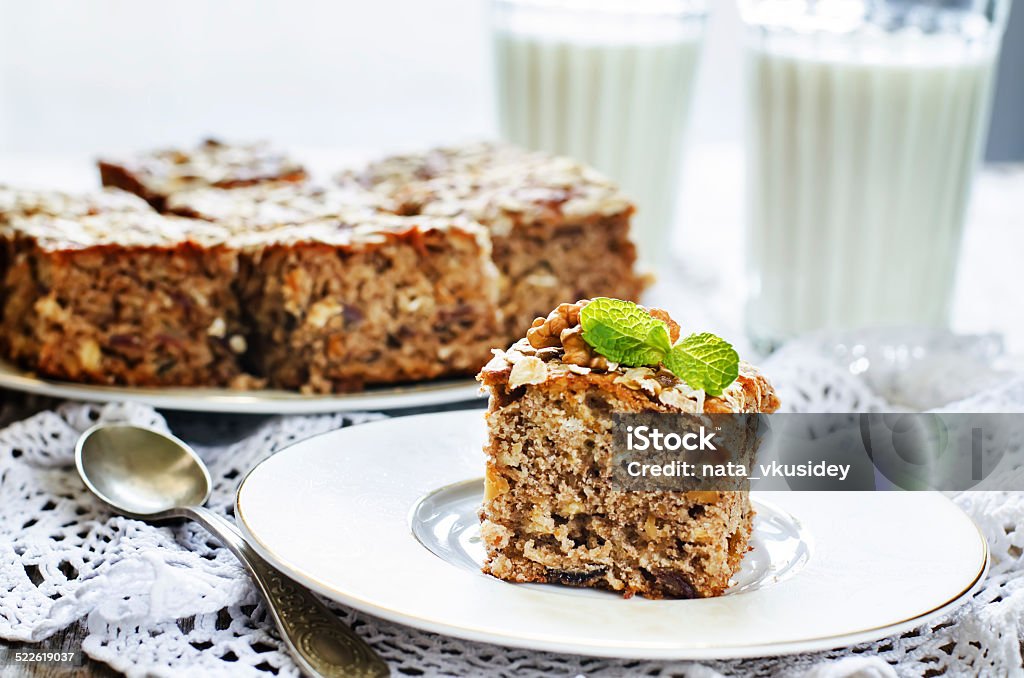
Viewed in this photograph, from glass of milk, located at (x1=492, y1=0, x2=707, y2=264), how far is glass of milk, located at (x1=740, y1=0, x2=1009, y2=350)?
0.42 metres

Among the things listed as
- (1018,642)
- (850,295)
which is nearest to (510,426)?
(1018,642)

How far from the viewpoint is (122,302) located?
2.49 metres

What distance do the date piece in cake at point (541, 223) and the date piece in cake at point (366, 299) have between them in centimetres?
19

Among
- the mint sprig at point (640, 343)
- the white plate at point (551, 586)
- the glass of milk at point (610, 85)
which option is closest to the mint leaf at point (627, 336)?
the mint sprig at point (640, 343)

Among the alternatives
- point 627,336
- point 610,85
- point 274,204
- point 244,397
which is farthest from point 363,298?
point 610,85

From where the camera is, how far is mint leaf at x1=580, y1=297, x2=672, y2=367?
1651 millimetres

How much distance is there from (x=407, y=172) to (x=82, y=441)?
1298 millimetres

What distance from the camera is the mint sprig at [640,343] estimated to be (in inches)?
64.6

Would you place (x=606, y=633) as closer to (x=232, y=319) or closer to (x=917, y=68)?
(x=232, y=319)

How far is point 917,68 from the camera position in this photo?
2.78 metres

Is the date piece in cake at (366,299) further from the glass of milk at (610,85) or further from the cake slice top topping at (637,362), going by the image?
the glass of milk at (610,85)

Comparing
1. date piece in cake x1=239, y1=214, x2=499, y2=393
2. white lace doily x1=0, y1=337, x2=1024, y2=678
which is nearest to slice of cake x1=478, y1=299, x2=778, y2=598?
white lace doily x1=0, y1=337, x2=1024, y2=678

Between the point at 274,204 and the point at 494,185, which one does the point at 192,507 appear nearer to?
the point at 274,204

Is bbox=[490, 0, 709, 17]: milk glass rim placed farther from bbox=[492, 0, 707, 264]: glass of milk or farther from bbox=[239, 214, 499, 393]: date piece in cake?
bbox=[239, 214, 499, 393]: date piece in cake
